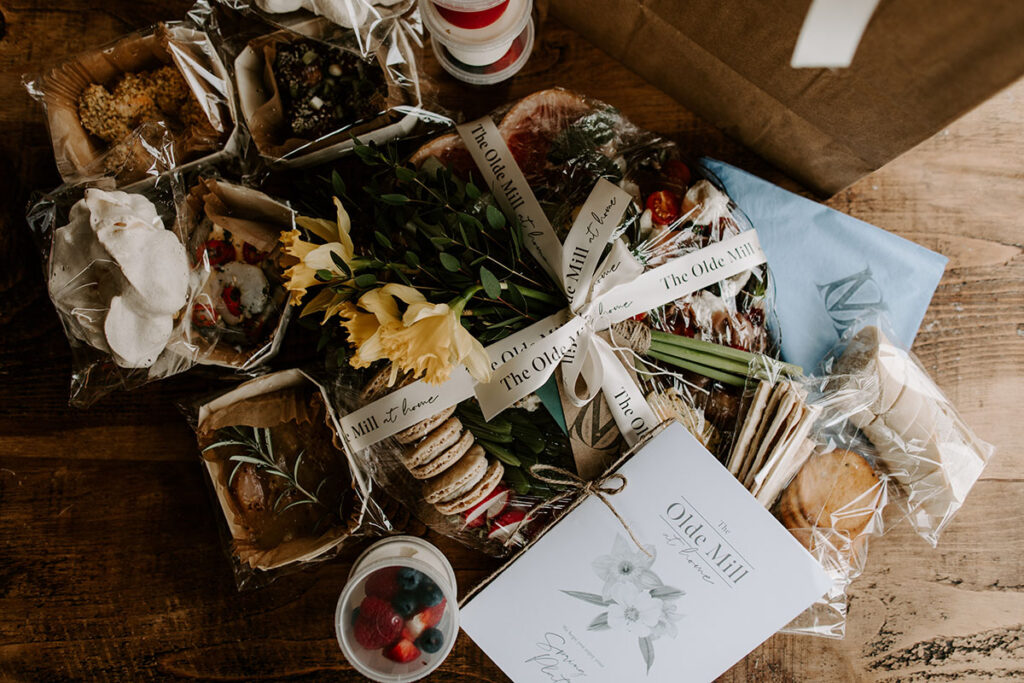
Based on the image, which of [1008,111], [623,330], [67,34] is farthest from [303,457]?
[1008,111]

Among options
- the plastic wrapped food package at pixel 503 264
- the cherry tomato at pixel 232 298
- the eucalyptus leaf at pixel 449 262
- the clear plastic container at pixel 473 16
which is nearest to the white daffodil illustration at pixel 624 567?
the plastic wrapped food package at pixel 503 264

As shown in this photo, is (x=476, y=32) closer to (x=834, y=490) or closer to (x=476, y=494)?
(x=476, y=494)

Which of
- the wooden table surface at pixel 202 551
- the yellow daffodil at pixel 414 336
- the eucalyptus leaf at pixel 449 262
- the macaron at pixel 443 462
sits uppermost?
the eucalyptus leaf at pixel 449 262

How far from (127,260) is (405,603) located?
60cm

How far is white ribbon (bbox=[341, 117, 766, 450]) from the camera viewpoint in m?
0.86

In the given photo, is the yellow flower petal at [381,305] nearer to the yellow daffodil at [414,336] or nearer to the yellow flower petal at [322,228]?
the yellow daffodil at [414,336]

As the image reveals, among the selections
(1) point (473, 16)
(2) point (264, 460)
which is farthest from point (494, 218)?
(2) point (264, 460)

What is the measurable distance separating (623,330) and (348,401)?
430 mm

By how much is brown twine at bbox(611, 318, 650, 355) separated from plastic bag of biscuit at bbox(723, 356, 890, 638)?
0.17 meters

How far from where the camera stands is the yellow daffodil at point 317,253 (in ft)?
2.43

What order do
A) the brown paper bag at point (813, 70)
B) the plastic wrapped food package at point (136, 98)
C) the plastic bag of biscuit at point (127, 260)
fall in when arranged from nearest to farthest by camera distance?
the brown paper bag at point (813, 70), the plastic bag of biscuit at point (127, 260), the plastic wrapped food package at point (136, 98)

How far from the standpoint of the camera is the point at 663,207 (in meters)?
0.96

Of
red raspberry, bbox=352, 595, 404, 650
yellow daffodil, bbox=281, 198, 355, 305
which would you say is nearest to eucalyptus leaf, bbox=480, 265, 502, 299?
yellow daffodil, bbox=281, 198, 355, 305

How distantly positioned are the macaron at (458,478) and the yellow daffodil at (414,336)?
193 millimetres
